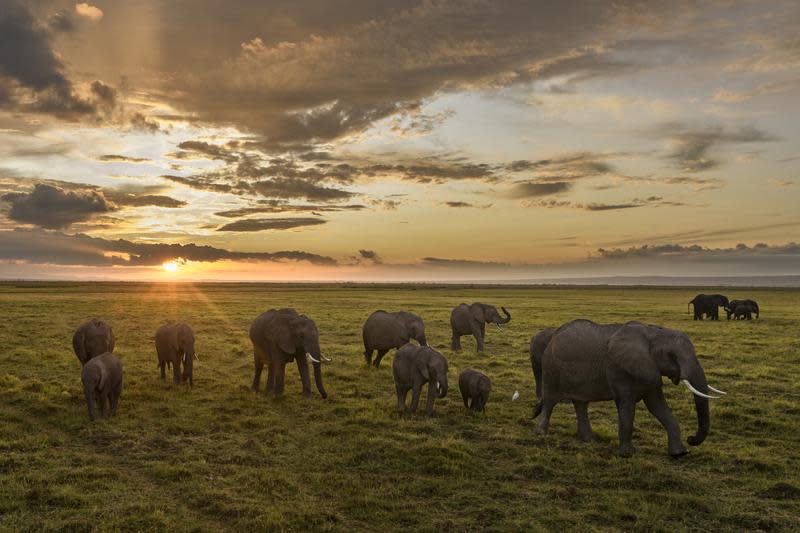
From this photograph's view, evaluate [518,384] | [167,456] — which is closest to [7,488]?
[167,456]

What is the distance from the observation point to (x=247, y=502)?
931 cm

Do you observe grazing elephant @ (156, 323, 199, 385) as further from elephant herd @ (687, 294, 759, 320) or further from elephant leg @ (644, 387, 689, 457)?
elephant herd @ (687, 294, 759, 320)

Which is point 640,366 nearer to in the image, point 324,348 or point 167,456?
point 167,456

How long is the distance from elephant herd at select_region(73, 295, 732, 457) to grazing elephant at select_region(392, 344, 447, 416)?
0.03 m

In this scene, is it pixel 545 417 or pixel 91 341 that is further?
pixel 91 341

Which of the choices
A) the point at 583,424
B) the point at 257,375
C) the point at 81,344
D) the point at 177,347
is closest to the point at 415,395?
the point at 583,424

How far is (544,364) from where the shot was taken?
13.1 meters

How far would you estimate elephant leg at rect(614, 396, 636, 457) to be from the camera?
11.4 m

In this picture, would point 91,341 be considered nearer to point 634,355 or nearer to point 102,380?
point 102,380

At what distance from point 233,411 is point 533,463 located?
28.3 ft

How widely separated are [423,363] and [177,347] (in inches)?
370

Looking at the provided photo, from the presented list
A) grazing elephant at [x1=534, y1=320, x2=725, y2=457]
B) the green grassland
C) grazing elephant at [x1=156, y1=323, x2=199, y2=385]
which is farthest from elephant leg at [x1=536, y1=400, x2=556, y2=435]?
grazing elephant at [x1=156, y1=323, x2=199, y2=385]

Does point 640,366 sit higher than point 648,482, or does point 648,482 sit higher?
point 640,366

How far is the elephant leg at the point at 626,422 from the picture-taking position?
37.3ft
